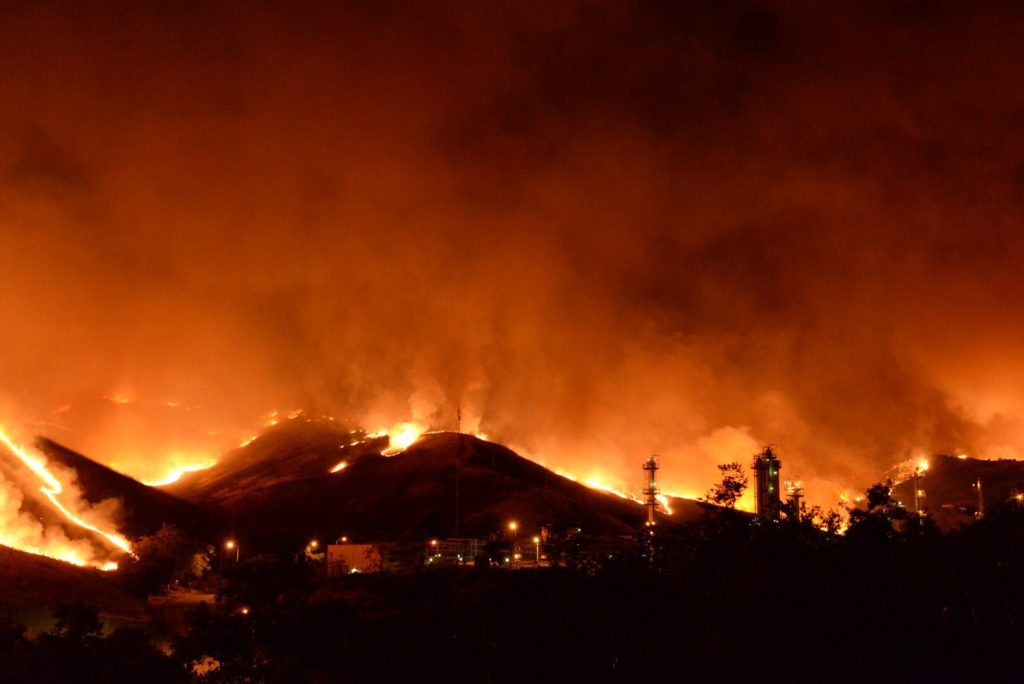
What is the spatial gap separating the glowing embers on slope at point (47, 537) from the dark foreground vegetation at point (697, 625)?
2655 centimetres

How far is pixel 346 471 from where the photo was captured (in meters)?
118

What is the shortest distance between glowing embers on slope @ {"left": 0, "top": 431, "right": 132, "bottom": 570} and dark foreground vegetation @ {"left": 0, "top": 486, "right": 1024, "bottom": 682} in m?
26.5

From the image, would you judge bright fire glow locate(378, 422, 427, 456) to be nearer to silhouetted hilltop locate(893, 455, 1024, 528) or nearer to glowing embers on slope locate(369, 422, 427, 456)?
glowing embers on slope locate(369, 422, 427, 456)

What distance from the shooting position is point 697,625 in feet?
48.8

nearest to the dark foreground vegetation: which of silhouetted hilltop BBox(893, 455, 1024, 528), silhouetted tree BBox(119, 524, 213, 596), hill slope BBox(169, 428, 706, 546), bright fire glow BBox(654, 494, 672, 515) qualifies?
silhouetted tree BBox(119, 524, 213, 596)

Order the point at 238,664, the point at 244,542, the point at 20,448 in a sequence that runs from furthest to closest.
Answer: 1. the point at 244,542
2. the point at 20,448
3. the point at 238,664

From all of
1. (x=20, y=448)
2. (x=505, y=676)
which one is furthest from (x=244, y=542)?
(x=505, y=676)

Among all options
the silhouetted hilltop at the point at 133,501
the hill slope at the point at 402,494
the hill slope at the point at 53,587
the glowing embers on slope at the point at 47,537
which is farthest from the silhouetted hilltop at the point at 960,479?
the glowing embers on slope at the point at 47,537

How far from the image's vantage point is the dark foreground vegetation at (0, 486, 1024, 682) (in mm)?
12914

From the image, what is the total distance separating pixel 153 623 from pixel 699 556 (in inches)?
1399

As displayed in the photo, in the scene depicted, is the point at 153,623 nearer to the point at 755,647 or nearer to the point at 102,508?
the point at 102,508

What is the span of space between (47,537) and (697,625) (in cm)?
5071

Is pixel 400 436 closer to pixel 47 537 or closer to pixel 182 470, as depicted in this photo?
pixel 182 470

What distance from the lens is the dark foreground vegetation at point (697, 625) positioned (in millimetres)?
12914
